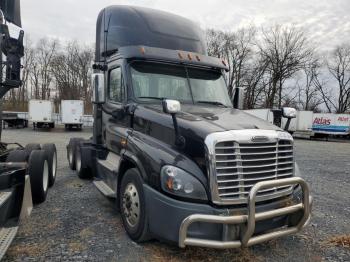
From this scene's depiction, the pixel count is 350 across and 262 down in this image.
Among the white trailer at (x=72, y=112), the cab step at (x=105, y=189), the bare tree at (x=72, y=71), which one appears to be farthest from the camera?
the bare tree at (x=72, y=71)

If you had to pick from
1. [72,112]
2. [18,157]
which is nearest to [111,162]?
[18,157]

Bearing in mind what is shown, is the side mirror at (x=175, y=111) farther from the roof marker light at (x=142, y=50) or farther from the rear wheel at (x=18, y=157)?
the rear wheel at (x=18, y=157)

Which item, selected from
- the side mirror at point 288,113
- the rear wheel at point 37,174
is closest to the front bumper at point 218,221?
the side mirror at point 288,113

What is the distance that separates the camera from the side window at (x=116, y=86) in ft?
18.3

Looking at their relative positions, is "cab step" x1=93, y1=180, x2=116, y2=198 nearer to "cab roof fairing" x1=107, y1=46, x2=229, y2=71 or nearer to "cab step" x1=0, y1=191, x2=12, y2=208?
"cab step" x1=0, y1=191, x2=12, y2=208

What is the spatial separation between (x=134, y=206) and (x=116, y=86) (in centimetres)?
217

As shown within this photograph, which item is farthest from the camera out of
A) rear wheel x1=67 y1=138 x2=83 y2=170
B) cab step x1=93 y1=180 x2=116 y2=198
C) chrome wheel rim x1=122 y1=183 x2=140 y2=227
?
rear wheel x1=67 y1=138 x2=83 y2=170

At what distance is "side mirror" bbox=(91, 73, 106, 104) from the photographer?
5.72m

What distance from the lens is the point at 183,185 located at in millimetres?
3859

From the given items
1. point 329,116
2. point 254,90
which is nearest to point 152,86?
point 329,116

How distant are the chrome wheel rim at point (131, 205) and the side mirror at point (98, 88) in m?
1.79

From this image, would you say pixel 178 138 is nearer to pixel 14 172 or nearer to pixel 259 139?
pixel 259 139

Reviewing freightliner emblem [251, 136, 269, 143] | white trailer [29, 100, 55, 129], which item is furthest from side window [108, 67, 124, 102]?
white trailer [29, 100, 55, 129]

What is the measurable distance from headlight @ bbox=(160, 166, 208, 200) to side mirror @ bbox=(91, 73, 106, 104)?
2463 mm
